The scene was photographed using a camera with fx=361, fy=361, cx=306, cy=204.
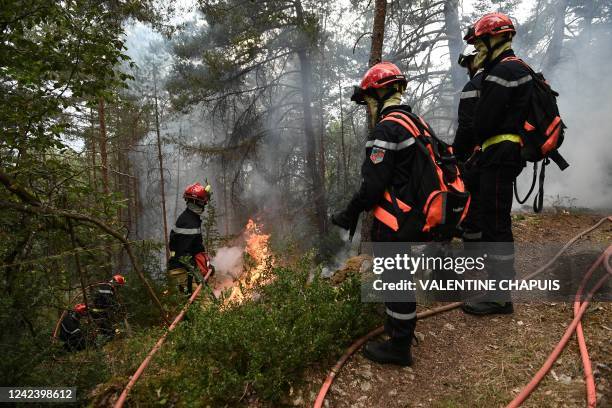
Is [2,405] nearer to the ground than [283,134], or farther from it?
nearer to the ground

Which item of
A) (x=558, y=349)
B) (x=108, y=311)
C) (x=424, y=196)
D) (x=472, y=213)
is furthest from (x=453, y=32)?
(x=108, y=311)

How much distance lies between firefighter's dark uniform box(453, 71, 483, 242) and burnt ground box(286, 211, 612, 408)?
94 centimetres

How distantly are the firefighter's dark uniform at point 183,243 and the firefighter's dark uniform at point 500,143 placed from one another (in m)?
4.53

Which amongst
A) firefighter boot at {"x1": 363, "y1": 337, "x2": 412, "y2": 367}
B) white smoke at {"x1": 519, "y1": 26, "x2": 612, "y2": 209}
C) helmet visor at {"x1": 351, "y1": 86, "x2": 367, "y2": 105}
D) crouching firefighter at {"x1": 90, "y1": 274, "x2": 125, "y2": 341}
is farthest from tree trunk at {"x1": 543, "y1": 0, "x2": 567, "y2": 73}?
crouching firefighter at {"x1": 90, "y1": 274, "x2": 125, "y2": 341}

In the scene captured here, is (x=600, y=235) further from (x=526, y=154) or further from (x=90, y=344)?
(x=90, y=344)

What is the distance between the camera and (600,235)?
6.02m

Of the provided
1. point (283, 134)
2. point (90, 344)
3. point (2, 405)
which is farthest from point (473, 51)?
point (283, 134)

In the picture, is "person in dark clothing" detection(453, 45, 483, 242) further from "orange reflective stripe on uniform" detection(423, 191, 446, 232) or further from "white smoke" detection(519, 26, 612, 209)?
"white smoke" detection(519, 26, 612, 209)

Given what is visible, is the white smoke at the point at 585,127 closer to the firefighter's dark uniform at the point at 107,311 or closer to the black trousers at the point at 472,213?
the black trousers at the point at 472,213

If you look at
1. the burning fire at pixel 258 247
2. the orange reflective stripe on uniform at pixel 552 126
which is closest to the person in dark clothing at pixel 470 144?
the orange reflective stripe on uniform at pixel 552 126

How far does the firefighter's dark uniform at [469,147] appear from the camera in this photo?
381 centimetres

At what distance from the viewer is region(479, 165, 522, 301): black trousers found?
3.51 meters

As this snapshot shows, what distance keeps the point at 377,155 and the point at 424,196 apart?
486 mm

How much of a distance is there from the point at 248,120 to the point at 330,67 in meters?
6.85
